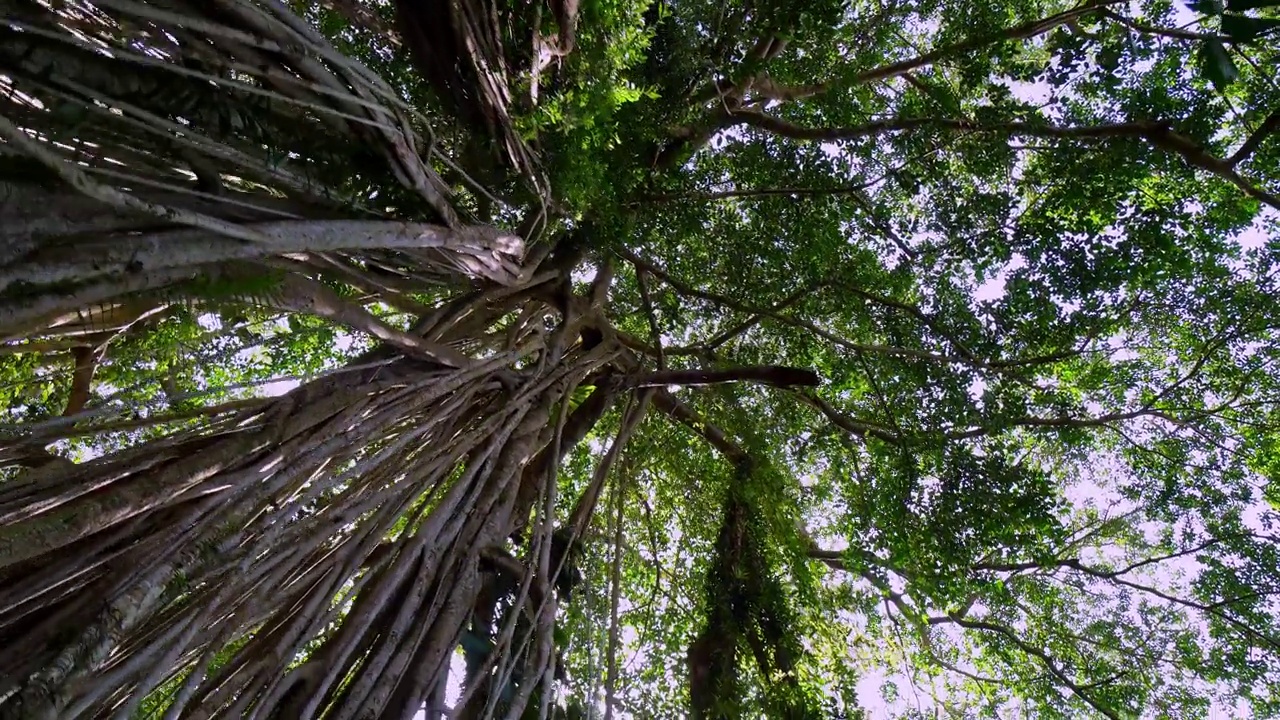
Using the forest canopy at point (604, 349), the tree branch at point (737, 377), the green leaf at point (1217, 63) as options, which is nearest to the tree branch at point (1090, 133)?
the forest canopy at point (604, 349)

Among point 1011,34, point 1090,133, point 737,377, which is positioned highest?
point 1011,34

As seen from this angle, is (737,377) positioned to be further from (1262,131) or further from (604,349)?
(1262,131)

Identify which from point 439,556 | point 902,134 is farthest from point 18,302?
point 902,134

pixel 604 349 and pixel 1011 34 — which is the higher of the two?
pixel 1011 34

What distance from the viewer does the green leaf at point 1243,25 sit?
68 centimetres

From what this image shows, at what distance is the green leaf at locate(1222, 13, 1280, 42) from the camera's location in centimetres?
68

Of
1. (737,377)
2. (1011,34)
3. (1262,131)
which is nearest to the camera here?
(1262,131)

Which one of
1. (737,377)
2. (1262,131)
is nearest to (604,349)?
(737,377)

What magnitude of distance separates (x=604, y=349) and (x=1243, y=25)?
2008mm

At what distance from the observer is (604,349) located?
2545mm

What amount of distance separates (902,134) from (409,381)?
1927 mm

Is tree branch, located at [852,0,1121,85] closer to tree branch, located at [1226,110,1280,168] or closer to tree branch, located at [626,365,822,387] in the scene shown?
tree branch, located at [1226,110,1280,168]

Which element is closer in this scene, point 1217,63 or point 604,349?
point 1217,63

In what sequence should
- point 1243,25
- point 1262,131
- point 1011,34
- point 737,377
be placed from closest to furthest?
point 1243,25
point 1262,131
point 737,377
point 1011,34
